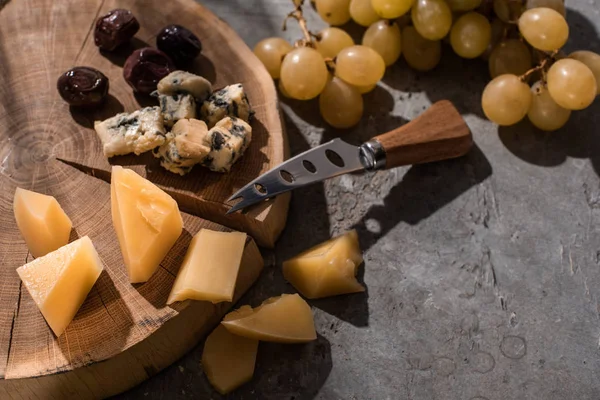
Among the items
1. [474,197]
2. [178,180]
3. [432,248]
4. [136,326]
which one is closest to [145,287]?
[136,326]

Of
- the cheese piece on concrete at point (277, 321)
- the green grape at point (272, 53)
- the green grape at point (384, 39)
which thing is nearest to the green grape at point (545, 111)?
the green grape at point (384, 39)

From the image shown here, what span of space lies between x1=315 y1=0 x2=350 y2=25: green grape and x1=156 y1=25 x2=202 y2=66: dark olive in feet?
1.18

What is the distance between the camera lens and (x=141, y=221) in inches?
43.3

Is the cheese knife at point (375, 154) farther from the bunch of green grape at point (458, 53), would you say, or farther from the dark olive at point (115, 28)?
the dark olive at point (115, 28)

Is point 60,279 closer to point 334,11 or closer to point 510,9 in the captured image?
point 334,11

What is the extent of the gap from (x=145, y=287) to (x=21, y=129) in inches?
17.5

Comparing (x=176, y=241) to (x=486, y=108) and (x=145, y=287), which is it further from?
(x=486, y=108)

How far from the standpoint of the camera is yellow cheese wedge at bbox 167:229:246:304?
1.08 meters

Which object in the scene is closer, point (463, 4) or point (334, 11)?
point (463, 4)

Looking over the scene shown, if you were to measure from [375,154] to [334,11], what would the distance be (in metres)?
0.46

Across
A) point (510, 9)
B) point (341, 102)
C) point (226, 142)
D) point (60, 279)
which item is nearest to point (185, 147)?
point (226, 142)

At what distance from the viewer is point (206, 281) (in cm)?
108

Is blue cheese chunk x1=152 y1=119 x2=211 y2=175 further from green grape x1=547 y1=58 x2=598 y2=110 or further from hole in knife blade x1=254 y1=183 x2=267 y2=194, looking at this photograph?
green grape x1=547 y1=58 x2=598 y2=110

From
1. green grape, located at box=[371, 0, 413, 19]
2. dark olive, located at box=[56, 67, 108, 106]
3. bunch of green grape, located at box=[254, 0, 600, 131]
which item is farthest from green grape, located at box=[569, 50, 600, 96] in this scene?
dark olive, located at box=[56, 67, 108, 106]
